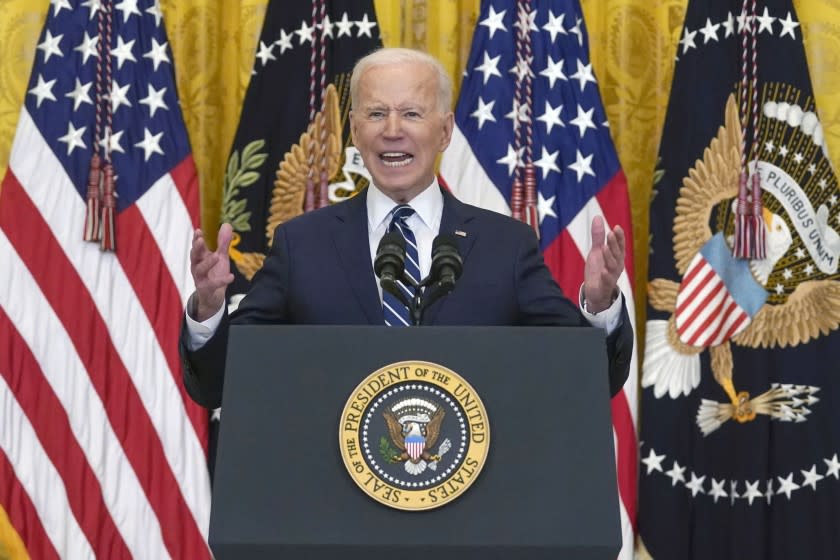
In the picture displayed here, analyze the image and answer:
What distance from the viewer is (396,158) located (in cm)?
246

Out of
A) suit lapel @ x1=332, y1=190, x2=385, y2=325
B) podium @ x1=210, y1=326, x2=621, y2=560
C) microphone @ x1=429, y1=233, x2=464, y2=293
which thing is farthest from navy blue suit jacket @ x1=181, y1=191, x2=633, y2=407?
podium @ x1=210, y1=326, x2=621, y2=560

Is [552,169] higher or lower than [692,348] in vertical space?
higher

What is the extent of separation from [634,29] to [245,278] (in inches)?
66.0

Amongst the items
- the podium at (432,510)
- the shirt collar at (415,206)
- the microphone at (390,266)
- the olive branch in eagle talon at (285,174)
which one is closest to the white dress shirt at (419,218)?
the shirt collar at (415,206)

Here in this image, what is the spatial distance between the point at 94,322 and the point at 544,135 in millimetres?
1656

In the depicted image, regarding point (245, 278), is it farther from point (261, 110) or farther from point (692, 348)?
point (692, 348)

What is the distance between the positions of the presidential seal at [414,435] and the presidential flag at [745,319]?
7.99ft

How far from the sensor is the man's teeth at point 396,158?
2451 millimetres

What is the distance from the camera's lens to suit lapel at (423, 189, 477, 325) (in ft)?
7.49

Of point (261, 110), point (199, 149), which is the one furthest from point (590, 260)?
point (199, 149)

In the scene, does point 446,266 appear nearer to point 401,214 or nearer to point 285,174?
point 401,214

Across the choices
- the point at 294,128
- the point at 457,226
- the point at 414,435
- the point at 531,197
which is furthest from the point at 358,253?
the point at 294,128

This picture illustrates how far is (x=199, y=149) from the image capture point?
441 cm

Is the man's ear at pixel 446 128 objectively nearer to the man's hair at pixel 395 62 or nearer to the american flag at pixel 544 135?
the man's hair at pixel 395 62
